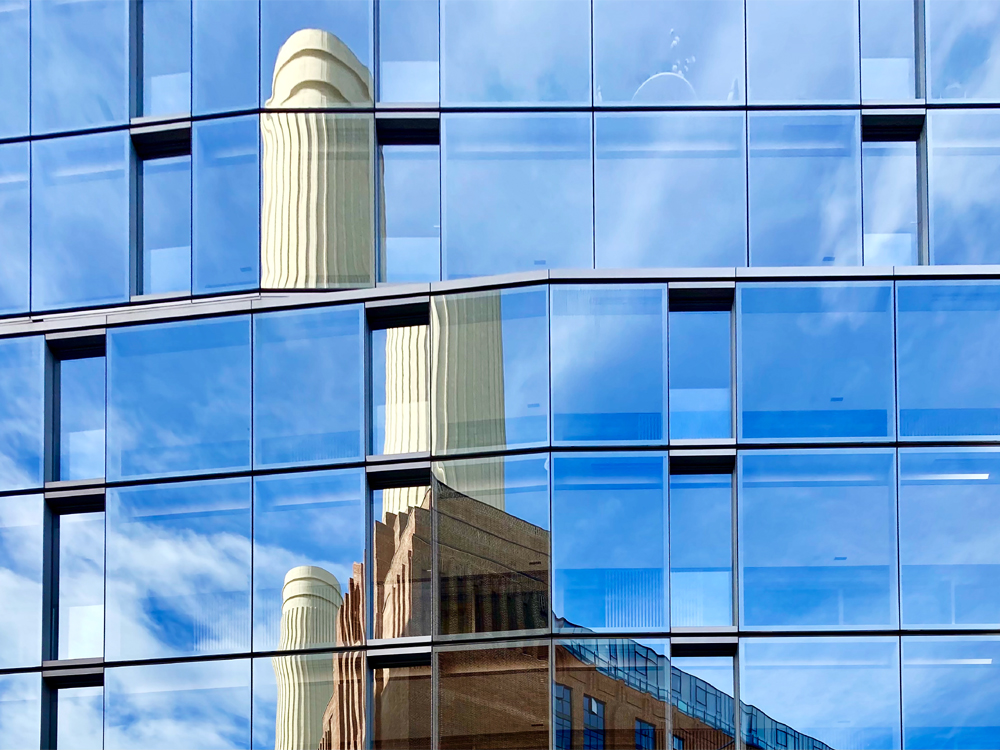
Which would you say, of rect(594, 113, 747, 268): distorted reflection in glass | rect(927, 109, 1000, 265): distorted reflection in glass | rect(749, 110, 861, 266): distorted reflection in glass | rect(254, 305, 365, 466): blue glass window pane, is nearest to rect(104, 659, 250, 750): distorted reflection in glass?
rect(254, 305, 365, 466): blue glass window pane

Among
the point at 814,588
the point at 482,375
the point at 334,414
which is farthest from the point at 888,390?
the point at 334,414

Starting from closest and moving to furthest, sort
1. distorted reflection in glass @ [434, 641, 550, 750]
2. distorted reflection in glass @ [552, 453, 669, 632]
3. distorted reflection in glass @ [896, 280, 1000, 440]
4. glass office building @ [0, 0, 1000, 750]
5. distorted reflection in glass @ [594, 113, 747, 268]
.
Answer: distorted reflection in glass @ [434, 641, 550, 750]
distorted reflection in glass @ [552, 453, 669, 632]
glass office building @ [0, 0, 1000, 750]
distorted reflection in glass @ [896, 280, 1000, 440]
distorted reflection in glass @ [594, 113, 747, 268]

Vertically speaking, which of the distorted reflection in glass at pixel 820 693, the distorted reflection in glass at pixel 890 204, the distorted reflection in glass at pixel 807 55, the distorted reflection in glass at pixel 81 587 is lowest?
the distorted reflection in glass at pixel 820 693

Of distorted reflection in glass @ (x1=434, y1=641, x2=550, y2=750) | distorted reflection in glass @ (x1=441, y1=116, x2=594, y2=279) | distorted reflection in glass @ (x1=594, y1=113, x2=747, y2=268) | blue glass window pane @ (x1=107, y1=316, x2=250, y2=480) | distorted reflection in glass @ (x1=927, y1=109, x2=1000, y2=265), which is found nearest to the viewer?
distorted reflection in glass @ (x1=434, y1=641, x2=550, y2=750)

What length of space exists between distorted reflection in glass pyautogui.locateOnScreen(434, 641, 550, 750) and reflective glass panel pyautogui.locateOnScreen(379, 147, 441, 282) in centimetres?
549

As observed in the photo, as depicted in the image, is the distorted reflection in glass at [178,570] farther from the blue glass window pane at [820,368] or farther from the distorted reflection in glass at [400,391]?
the blue glass window pane at [820,368]

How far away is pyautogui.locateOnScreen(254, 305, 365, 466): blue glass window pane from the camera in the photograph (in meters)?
19.0

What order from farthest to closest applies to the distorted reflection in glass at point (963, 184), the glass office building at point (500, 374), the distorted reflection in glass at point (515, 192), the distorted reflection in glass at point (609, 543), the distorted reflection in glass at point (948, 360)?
the distorted reflection in glass at point (515, 192), the distorted reflection in glass at point (963, 184), the distorted reflection in glass at point (948, 360), the glass office building at point (500, 374), the distorted reflection in glass at point (609, 543)

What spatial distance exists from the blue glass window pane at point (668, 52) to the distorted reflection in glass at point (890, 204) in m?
2.20

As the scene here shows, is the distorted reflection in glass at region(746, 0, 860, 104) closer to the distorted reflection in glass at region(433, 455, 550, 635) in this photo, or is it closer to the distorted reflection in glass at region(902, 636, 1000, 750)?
the distorted reflection in glass at region(433, 455, 550, 635)

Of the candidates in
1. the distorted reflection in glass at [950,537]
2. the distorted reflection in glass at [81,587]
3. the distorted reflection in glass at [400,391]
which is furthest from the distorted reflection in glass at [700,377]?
the distorted reflection in glass at [81,587]

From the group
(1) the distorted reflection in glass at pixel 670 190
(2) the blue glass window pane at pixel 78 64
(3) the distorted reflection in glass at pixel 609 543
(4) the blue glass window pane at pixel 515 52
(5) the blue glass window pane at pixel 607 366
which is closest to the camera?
(3) the distorted reflection in glass at pixel 609 543

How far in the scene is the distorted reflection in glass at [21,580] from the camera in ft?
63.2

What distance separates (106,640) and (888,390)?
36.8 feet
